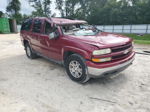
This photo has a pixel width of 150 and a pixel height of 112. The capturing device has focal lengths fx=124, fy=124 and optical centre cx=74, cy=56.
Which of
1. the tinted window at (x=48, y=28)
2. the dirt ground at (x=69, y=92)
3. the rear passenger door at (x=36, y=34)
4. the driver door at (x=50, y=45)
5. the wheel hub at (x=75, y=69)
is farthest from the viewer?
the rear passenger door at (x=36, y=34)

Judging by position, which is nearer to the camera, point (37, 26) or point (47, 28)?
point (47, 28)

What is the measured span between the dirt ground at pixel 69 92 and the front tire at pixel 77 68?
0.60ft

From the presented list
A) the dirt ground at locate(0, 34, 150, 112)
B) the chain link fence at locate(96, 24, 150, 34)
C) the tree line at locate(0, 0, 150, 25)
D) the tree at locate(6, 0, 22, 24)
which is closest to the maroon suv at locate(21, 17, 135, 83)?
the dirt ground at locate(0, 34, 150, 112)

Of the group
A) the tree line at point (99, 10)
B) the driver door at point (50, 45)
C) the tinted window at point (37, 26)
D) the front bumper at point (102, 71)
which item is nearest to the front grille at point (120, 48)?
the front bumper at point (102, 71)

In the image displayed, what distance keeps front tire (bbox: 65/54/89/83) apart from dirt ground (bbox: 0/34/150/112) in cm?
18

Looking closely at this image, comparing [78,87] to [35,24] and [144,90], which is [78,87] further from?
[35,24]

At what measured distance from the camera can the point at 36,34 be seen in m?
4.60

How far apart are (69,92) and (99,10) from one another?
3566 cm

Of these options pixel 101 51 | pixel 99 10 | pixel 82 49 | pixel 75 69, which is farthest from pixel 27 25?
pixel 99 10

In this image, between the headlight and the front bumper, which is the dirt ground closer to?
the front bumper

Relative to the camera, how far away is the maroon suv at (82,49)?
2762 millimetres

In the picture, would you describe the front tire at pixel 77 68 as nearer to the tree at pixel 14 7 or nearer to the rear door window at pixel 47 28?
the rear door window at pixel 47 28

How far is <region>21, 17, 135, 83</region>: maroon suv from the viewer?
9.06 ft

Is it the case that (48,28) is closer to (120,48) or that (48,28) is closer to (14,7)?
(120,48)
